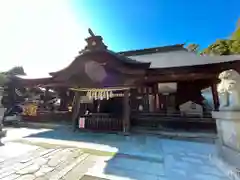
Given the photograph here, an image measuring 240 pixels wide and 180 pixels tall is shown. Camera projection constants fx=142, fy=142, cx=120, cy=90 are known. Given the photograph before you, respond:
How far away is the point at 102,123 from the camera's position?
738 cm

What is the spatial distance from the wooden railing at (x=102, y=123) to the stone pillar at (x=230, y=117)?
14.9 feet

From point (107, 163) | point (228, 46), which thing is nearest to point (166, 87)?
point (107, 163)

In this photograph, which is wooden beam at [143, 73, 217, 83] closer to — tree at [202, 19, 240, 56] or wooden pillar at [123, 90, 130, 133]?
wooden pillar at [123, 90, 130, 133]

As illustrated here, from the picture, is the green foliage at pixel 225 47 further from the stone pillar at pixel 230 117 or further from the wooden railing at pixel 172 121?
the stone pillar at pixel 230 117

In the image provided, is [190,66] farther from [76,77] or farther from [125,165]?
[76,77]

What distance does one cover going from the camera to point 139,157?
13.0ft

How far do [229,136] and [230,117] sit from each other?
0.53 metres

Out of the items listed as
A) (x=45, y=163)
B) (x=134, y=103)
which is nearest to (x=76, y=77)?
(x=134, y=103)

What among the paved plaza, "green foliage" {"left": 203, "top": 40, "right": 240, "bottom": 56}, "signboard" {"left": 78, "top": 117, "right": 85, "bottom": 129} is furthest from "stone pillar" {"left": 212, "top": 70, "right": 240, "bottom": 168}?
"green foliage" {"left": 203, "top": 40, "right": 240, "bottom": 56}

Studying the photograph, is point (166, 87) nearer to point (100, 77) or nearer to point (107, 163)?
point (100, 77)

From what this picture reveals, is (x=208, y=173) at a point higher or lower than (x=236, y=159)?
lower

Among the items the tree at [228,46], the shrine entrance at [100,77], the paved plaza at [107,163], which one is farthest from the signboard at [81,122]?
the tree at [228,46]

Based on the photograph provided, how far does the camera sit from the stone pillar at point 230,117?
9.42 feet

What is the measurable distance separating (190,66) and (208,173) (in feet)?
15.2
